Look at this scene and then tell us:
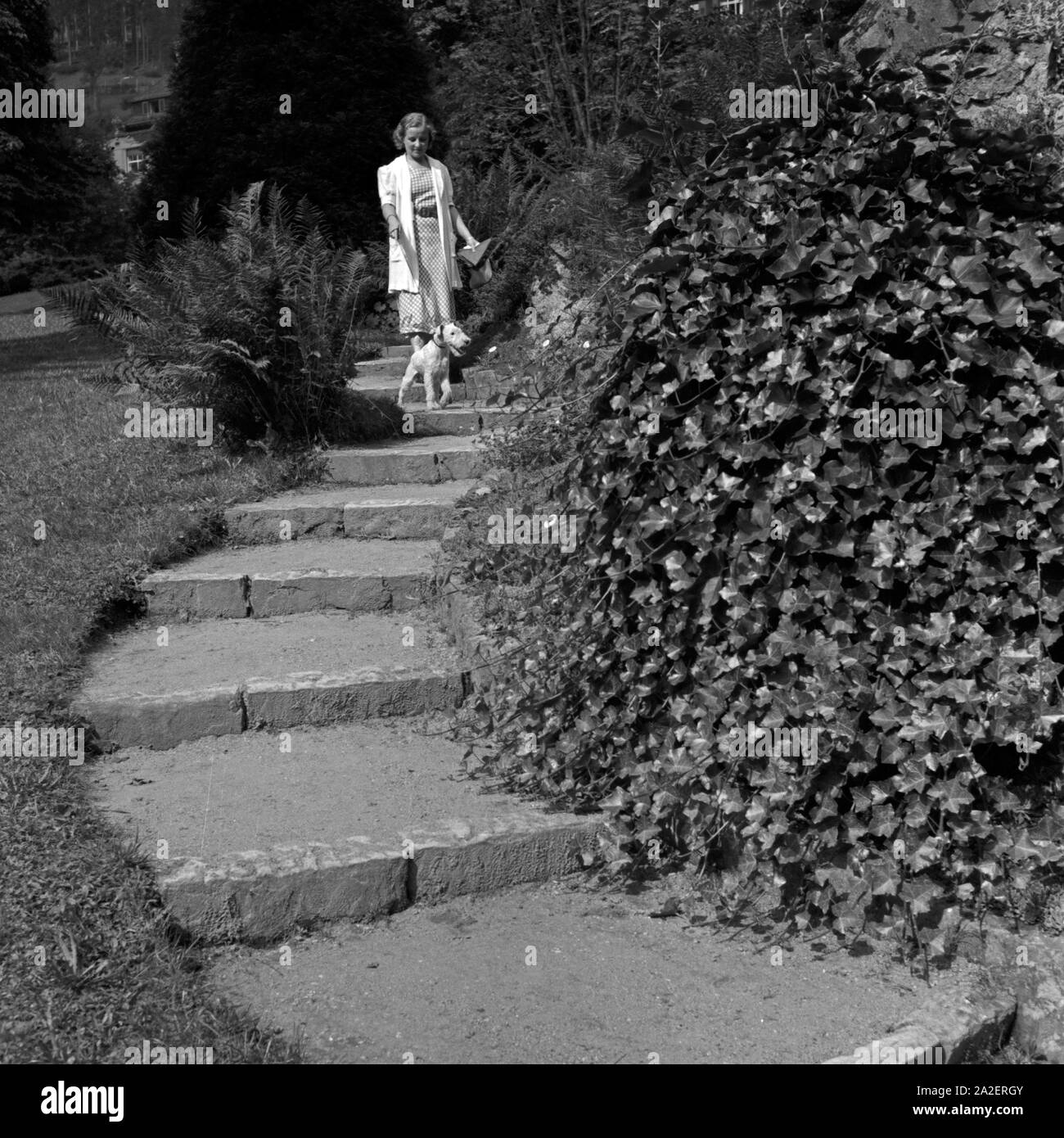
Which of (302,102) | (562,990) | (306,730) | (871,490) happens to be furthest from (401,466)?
(302,102)

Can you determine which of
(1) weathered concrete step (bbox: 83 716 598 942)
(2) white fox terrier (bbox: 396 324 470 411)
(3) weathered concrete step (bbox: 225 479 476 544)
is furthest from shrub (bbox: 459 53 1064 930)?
(2) white fox terrier (bbox: 396 324 470 411)

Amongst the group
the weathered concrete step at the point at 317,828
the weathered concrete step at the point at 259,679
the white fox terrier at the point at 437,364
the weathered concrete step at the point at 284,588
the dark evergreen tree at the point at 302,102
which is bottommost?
the weathered concrete step at the point at 317,828

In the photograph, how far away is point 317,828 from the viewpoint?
3383 millimetres

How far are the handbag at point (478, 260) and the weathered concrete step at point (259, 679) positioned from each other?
4.43m

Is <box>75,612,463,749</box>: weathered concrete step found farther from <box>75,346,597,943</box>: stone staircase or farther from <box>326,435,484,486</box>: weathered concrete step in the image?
<box>326,435,484,486</box>: weathered concrete step

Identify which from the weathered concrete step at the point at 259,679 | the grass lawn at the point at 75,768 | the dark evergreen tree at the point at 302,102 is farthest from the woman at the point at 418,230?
the dark evergreen tree at the point at 302,102

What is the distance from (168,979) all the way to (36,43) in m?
20.2

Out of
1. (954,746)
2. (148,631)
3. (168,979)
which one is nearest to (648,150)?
(148,631)

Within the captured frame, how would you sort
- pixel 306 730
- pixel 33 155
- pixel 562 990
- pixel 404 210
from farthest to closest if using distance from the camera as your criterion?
pixel 33 155 → pixel 404 210 → pixel 306 730 → pixel 562 990

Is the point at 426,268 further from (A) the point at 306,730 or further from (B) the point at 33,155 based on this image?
(B) the point at 33,155

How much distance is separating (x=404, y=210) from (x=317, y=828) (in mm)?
6062

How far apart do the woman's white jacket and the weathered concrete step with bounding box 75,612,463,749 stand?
4193mm

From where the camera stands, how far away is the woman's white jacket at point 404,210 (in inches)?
332

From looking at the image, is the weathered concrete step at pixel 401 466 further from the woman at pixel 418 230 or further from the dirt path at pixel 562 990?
the dirt path at pixel 562 990
